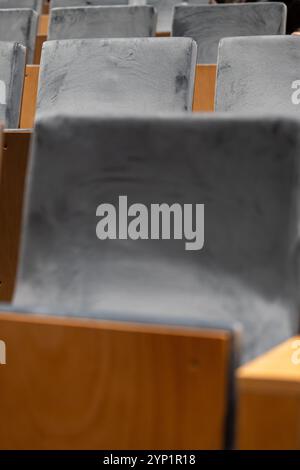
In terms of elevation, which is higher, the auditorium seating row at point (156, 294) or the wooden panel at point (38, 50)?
the wooden panel at point (38, 50)

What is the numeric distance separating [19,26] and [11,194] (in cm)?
41

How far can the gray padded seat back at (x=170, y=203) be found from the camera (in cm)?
29

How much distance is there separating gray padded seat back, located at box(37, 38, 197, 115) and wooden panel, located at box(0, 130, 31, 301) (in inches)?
3.8

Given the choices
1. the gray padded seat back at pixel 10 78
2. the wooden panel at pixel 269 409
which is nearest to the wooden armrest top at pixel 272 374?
the wooden panel at pixel 269 409

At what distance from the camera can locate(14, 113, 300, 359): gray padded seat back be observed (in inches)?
11.4

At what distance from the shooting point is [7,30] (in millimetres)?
847

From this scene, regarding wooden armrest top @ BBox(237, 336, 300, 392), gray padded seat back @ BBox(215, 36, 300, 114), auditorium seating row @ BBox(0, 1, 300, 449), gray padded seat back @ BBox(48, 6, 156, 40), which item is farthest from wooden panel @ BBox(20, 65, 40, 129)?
wooden armrest top @ BBox(237, 336, 300, 392)

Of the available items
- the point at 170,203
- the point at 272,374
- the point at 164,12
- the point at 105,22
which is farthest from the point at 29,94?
the point at 272,374

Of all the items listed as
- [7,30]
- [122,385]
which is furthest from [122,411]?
[7,30]

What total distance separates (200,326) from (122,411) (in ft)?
0.11

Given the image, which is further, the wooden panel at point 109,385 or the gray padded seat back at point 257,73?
the gray padded seat back at point 257,73

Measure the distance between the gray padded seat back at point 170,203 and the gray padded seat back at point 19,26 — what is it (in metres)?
0.55

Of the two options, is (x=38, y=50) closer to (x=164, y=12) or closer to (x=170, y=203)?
(x=164, y=12)

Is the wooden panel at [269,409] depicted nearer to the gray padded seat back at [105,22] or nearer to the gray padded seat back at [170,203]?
the gray padded seat back at [170,203]
